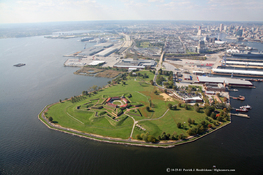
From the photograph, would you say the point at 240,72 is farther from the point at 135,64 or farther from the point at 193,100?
the point at 135,64

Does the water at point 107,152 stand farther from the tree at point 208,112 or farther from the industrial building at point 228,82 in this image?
the industrial building at point 228,82

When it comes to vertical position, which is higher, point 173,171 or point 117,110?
point 117,110

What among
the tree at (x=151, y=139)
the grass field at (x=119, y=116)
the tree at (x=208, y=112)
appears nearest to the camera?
the tree at (x=151, y=139)

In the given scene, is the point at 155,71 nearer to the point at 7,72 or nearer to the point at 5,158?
the point at 5,158

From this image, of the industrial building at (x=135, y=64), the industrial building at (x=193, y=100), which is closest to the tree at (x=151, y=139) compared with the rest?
the industrial building at (x=193, y=100)

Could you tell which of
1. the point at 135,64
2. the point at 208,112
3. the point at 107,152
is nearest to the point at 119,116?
the point at 107,152

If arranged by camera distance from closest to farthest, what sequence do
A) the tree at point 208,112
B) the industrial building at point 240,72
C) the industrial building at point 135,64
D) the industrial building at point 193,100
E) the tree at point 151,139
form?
the tree at point 151,139
the tree at point 208,112
the industrial building at point 193,100
the industrial building at point 240,72
the industrial building at point 135,64

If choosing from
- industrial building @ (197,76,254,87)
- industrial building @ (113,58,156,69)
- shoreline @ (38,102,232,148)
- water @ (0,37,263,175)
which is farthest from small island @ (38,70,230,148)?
industrial building @ (113,58,156,69)

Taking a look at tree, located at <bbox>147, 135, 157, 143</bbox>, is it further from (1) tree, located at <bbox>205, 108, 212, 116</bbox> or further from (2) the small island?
(1) tree, located at <bbox>205, 108, 212, 116</bbox>

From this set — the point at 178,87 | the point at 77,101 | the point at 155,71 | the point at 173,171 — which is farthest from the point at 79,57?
the point at 173,171
